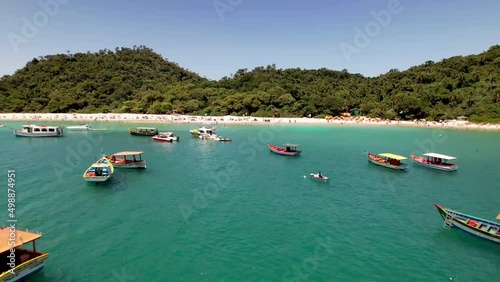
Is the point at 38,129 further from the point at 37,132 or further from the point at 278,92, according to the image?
the point at 278,92

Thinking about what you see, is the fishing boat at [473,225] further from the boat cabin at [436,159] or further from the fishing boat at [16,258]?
the fishing boat at [16,258]

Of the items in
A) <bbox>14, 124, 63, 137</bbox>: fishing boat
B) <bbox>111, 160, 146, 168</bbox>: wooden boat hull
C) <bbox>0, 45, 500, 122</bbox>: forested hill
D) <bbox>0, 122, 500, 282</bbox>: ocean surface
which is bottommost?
<bbox>0, 122, 500, 282</bbox>: ocean surface

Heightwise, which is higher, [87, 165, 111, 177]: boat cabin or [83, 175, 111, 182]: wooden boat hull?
[87, 165, 111, 177]: boat cabin

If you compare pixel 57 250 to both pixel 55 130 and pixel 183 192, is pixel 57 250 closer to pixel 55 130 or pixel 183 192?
pixel 183 192

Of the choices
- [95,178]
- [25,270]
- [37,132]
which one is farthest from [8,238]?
[37,132]

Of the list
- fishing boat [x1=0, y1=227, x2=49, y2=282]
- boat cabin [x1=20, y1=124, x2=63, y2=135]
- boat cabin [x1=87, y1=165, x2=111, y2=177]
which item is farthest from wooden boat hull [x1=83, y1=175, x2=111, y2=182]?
boat cabin [x1=20, y1=124, x2=63, y2=135]

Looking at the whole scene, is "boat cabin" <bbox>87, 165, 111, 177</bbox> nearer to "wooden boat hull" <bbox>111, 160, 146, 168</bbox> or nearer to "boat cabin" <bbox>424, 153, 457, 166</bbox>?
"wooden boat hull" <bbox>111, 160, 146, 168</bbox>

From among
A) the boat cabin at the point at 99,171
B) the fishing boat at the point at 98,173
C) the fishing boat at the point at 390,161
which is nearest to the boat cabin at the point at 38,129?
the fishing boat at the point at 98,173
